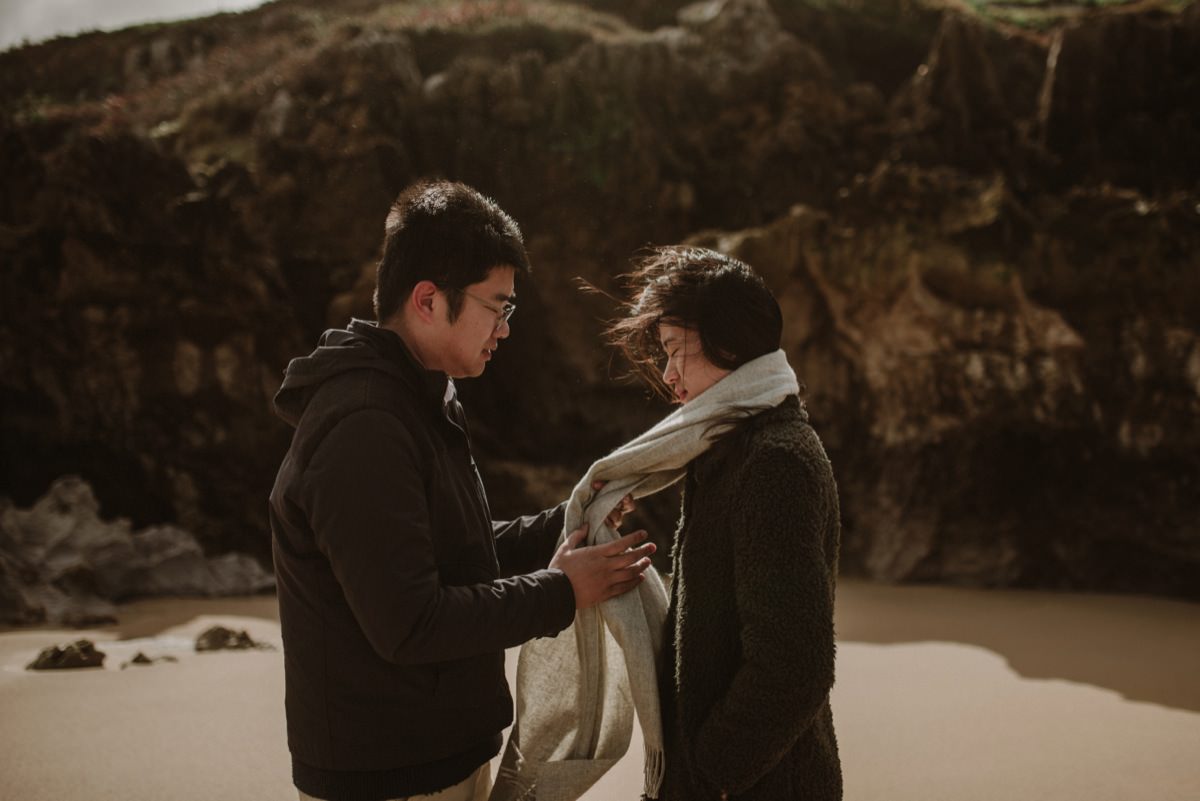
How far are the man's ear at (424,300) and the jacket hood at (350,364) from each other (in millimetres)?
86

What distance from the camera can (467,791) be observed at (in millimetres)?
1986

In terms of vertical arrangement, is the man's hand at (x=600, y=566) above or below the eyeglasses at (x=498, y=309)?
below

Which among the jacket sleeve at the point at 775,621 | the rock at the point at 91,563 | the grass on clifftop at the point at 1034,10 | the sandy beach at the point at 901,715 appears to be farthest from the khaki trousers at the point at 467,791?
A: the grass on clifftop at the point at 1034,10

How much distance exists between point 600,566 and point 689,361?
0.51 m

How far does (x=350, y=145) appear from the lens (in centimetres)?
960

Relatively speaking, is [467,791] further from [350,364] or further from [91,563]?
[91,563]

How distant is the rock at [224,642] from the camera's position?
5250mm

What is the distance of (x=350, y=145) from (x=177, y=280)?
244 cm

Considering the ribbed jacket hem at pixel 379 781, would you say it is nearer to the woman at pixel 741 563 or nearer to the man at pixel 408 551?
the man at pixel 408 551

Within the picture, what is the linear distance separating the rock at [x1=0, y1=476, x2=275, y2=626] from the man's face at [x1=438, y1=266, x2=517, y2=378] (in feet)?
18.3

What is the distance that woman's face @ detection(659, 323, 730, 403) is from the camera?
6.37 feet

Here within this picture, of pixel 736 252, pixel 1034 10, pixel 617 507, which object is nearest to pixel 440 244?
pixel 617 507

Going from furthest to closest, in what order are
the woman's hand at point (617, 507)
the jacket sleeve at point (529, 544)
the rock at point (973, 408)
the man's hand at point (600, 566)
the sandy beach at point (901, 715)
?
the rock at point (973, 408) → the sandy beach at point (901, 715) → the jacket sleeve at point (529, 544) → the woman's hand at point (617, 507) → the man's hand at point (600, 566)

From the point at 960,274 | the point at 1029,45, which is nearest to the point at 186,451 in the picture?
the point at 960,274
